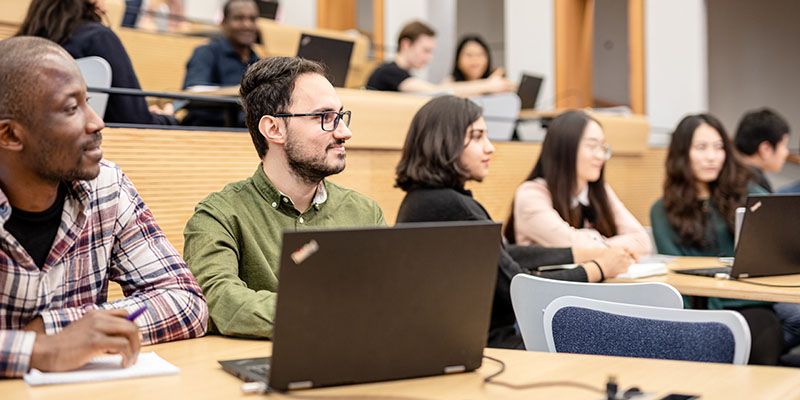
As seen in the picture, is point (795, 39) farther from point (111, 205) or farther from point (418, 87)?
point (111, 205)

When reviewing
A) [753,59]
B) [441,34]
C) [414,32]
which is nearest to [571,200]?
[414,32]

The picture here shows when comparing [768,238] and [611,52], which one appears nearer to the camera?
[768,238]

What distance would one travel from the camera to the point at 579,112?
3.96 meters

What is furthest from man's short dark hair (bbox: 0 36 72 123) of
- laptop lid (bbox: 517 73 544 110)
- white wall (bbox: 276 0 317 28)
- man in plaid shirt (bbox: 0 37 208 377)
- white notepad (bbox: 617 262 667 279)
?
white wall (bbox: 276 0 317 28)

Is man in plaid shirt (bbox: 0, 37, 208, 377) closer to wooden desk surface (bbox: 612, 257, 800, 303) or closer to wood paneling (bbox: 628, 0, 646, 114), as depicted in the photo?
wooden desk surface (bbox: 612, 257, 800, 303)

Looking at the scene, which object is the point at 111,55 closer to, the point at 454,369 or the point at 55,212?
the point at 55,212

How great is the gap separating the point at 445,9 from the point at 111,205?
285 inches

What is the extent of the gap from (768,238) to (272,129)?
1.68 m

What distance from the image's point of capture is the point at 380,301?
4.71 ft

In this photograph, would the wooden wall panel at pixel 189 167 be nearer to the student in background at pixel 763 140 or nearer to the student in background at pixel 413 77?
the student in background at pixel 413 77

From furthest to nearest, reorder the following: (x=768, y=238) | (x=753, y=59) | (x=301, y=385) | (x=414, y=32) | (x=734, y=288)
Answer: (x=753, y=59)
(x=414, y=32)
(x=768, y=238)
(x=734, y=288)
(x=301, y=385)

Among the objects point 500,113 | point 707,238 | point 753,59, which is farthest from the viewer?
point 753,59

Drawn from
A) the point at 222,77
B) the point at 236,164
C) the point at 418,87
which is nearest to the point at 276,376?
the point at 236,164

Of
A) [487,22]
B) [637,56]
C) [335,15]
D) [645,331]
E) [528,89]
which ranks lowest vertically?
[645,331]
